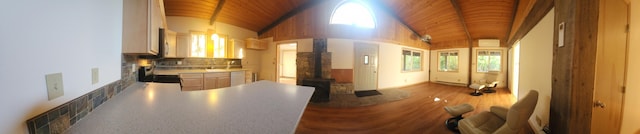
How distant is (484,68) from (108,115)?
31.4 feet

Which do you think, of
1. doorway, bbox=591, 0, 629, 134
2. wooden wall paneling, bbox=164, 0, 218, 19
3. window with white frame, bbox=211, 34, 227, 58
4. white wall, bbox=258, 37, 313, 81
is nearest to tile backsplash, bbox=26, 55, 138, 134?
doorway, bbox=591, 0, 629, 134

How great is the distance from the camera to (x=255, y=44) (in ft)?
20.0

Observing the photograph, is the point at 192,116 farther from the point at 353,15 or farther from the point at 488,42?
the point at 488,42

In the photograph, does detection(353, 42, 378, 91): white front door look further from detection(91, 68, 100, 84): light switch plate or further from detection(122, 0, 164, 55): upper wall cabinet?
detection(91, 68, 100, 84): light switch plate

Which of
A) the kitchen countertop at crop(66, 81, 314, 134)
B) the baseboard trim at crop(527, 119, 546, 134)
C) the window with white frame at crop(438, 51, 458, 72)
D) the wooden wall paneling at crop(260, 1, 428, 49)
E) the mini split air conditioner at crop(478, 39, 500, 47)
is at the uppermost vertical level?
the wooden wall paneling at crop(260, 1, 428, 49)

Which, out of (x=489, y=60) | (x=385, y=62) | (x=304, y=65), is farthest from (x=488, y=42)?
(x=304, y=65)

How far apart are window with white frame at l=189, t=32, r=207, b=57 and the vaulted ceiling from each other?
48 centimetres

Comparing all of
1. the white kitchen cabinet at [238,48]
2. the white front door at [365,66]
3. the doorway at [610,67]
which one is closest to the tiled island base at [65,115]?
the doorway at [610,67]

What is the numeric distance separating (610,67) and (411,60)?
6212 mm

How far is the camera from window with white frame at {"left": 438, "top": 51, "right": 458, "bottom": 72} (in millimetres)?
7896

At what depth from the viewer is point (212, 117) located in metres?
0.94

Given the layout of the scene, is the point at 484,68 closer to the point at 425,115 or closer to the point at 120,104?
the point at 425,115

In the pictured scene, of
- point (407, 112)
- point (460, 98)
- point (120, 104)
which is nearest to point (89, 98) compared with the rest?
point (120, 104)

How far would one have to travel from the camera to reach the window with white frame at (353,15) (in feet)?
18.7
